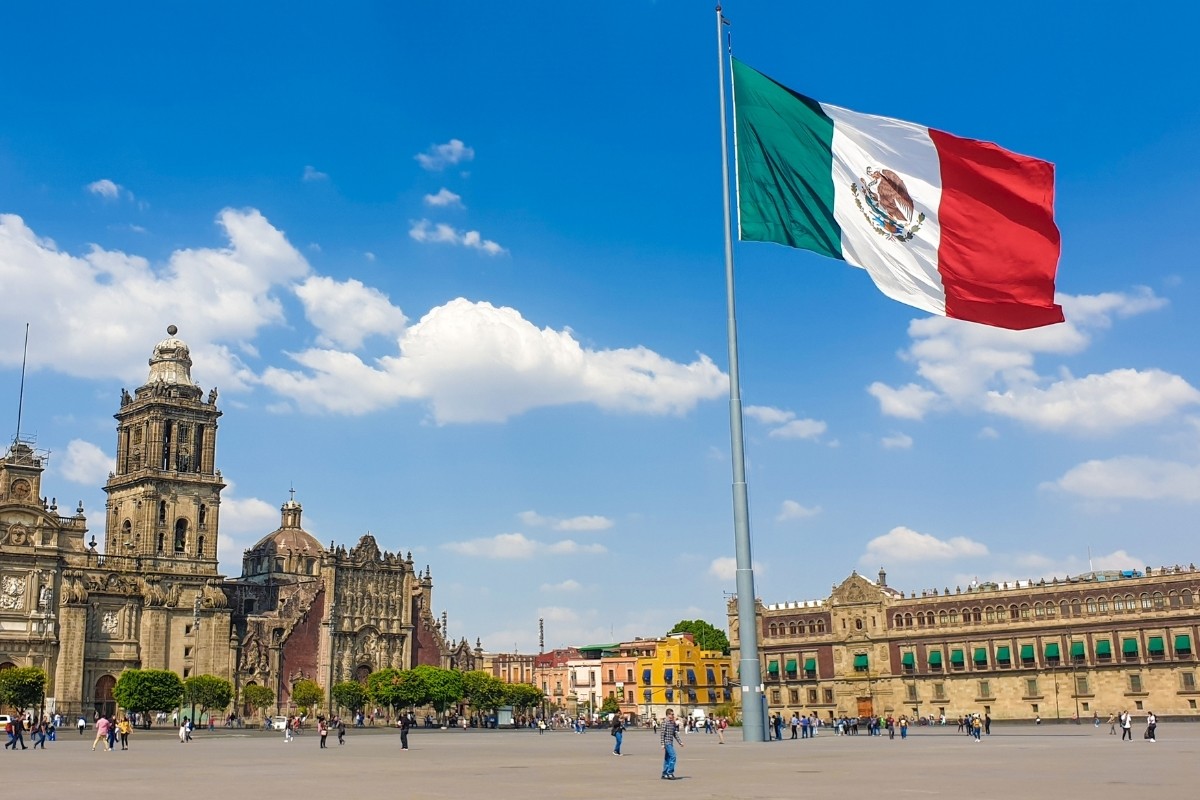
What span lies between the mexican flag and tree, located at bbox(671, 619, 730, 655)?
122409 millimetres

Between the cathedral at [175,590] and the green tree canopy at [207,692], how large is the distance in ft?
22.9

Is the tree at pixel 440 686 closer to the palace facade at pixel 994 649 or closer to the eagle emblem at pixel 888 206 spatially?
the palace facade at pixel 994 649

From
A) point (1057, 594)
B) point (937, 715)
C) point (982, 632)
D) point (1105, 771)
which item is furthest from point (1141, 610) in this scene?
point (1105, 771)

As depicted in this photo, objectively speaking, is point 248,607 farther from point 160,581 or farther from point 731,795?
point 731,795

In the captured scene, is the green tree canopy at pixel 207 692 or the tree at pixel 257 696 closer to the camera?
the green tree canopy at pixel 207 692

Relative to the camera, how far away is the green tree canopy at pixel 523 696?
112113 millimetres

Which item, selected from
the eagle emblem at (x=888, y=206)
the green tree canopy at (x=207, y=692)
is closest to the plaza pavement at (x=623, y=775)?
the eagle emblem at (x=888, y=206)

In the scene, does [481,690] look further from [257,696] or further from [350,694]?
[257,696]

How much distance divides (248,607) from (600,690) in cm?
4142

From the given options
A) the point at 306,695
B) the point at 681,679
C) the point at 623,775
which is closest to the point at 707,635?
the point at 681,679

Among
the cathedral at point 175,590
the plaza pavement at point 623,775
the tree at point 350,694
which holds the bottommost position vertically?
the plaza pavement at point 623,775

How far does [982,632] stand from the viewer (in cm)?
10256

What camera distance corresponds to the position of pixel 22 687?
82.0m

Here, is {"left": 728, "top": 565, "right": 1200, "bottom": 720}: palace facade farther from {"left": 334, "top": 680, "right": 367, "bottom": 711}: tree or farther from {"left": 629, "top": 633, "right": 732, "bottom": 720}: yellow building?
{"left": 334, "top": 680, "right": 367, "bottom": 711}: tree
